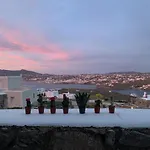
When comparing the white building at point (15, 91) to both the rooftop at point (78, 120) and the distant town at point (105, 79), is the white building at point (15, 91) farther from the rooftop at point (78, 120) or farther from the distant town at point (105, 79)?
the rooftop at point (78, 120)

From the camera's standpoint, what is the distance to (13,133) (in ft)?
8.38

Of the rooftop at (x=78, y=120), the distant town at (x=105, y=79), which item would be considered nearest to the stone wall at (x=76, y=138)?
the rooftop at (x=78, y=120)

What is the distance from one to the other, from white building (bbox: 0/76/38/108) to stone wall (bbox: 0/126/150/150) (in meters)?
9.70

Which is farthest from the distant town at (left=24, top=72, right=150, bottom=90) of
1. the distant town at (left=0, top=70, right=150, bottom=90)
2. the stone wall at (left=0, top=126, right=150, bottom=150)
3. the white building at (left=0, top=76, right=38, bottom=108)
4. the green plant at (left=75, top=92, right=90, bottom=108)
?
the stone wall at (left=0, top=126, right=150, bottom=150)

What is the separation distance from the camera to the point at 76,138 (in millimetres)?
2504

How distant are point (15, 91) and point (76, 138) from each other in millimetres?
10841

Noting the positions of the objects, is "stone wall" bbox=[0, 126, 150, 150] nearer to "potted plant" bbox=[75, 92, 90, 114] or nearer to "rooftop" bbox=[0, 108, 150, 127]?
"rooftop" bbox=[0, 108, 150, 127]

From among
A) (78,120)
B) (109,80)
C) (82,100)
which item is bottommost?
(78,120)

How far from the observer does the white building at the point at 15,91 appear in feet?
41.7

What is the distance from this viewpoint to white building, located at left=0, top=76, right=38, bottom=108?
1272 cm

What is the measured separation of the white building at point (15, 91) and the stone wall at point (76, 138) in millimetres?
9702

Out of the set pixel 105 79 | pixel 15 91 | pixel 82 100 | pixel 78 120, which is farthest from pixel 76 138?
pixel 105 79

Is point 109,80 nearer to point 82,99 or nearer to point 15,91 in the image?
point 15,91

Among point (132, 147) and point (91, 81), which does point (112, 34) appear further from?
point (91, 81)
